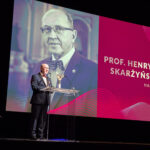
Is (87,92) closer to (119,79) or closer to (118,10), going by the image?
(119,79)

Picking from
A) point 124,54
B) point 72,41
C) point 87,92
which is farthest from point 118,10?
point 87,92

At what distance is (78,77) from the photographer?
6.31 metres

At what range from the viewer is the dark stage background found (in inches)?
233

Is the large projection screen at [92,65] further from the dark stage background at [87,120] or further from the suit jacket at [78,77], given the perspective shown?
the dark stage background at [87,120]

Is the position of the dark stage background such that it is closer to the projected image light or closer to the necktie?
the projected image light

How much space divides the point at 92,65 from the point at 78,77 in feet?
1.48

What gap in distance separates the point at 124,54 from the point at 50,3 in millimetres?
1958

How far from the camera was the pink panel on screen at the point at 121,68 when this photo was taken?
6.56 m

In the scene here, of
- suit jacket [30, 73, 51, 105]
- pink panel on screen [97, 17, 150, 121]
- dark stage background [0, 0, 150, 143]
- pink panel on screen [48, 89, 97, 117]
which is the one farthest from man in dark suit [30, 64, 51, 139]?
pink panel on screen [97, 17, 150, 121]

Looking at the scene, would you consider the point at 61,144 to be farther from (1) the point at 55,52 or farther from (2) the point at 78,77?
(1) the point at 55,52

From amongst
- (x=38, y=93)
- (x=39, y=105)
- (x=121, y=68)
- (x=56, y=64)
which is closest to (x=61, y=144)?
(x=39, y=105)

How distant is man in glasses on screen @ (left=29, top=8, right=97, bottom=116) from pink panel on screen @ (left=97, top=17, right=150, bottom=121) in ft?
1.05

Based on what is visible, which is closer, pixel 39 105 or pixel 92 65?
pixel 39 105

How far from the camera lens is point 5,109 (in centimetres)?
566
